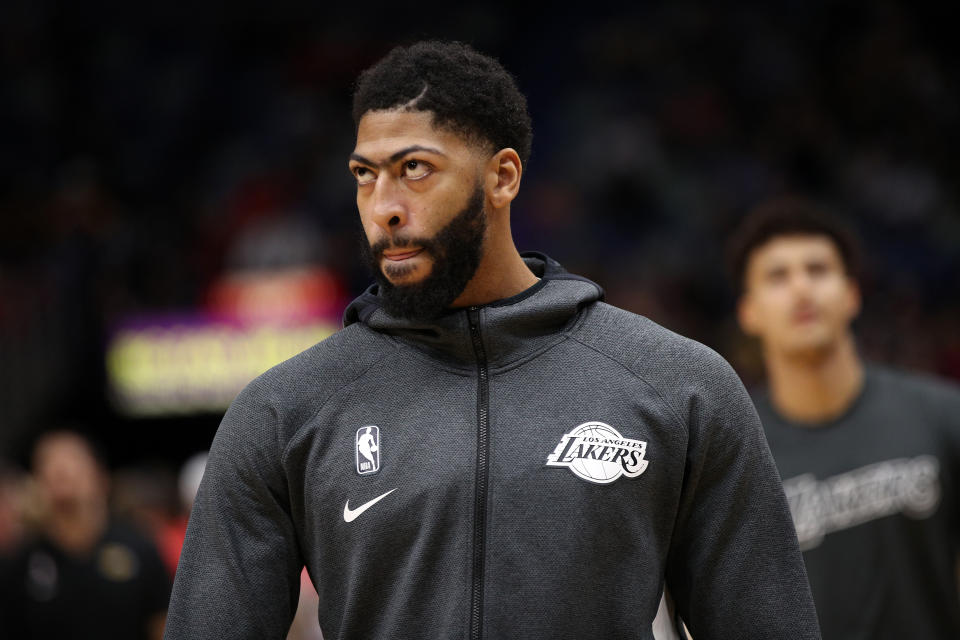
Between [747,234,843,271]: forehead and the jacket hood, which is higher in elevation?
[747,234,843,271]: forehead

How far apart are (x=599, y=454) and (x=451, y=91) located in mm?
710

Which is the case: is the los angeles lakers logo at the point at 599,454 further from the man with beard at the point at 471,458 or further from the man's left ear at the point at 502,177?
the man's left ear at the point at 502,177

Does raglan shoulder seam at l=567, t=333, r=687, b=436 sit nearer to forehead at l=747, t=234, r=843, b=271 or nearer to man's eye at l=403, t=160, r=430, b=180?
man's eye at l=403, t=160, r=430, b=180

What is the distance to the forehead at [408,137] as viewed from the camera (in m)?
2.38

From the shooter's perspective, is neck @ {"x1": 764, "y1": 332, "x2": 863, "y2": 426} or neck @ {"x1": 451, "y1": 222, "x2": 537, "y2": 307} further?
neck @ {"x1": 764, "y1": 332, "x2": 863, "y2": 426}

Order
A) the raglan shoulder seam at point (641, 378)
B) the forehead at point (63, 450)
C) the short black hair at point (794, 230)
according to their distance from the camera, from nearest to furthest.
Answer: the raglan shoulder seam at point (641, 378)
the short black hair at point (794, 230)
the forehead at point (63, 450)

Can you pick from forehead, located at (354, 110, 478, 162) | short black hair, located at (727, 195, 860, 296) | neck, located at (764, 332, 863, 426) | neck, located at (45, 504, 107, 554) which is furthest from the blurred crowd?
forehead, located at (354, 110, 478, 162)

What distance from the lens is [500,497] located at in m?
2.29

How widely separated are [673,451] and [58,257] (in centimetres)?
927

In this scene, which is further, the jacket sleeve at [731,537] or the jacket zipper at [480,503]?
the jacket sleeve at [731,537]

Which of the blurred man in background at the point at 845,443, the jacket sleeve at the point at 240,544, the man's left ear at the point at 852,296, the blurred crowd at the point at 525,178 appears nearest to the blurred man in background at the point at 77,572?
the blurred crowd at the point at 525,178

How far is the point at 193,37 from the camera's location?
12602 millimetres

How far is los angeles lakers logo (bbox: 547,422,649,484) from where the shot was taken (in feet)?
7.55

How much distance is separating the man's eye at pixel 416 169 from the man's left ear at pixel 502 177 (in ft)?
0.44
